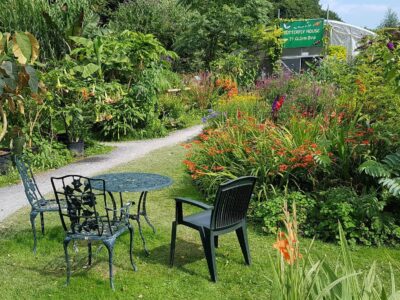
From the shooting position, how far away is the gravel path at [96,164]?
6.76 metres

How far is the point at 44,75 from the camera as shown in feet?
30.0

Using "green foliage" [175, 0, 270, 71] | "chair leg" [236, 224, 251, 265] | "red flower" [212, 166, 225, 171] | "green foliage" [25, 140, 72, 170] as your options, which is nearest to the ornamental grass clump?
"chair leg" [236, 224, 251, 265]

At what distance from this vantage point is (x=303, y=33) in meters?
20.7

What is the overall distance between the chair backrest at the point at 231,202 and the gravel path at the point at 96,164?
11.2 ft

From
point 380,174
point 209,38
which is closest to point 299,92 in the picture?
point 380,174

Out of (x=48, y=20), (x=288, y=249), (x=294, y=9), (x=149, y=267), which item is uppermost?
(x=294, y=9)

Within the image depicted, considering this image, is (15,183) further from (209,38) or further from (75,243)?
(209,38)

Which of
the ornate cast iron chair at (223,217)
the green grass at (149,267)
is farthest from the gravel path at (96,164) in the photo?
the ornate cast iron chair at (223,217)

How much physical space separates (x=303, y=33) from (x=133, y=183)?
18011 mm

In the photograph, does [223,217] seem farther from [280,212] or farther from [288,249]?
[288,249]

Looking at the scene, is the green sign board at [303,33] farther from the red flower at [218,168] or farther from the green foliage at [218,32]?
the red flower at [218,168]

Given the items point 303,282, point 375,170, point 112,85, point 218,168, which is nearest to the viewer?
point 303,282

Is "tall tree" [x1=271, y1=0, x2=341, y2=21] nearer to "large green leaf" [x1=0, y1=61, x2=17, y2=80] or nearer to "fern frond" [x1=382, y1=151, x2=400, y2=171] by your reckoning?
"fern frond" [x1=382, y1=151, x2=400, y2=171]

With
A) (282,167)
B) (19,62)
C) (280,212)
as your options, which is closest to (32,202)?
(19,62)
